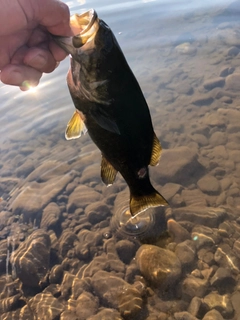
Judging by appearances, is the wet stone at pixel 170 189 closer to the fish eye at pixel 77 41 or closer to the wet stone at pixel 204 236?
the wet stone at pixel 204 236

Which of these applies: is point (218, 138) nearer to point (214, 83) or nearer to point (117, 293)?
point (214, 83)

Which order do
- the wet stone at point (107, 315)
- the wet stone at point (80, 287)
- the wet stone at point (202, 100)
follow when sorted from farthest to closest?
the wet stone at point (202, 100) < the wet stone at point (80, 287) < the wet stone at point (107, 315)

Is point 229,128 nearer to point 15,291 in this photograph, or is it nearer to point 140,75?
point 140,75

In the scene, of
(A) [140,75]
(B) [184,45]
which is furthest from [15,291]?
(B) [184,45]

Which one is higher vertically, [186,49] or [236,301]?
[186,49]

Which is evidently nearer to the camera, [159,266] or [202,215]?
[159,266]

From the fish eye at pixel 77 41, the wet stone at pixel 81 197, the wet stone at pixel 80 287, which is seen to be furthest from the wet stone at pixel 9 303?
the fish eye at pixel 77 41

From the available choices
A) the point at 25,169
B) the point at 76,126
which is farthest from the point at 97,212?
the point at 76,126
